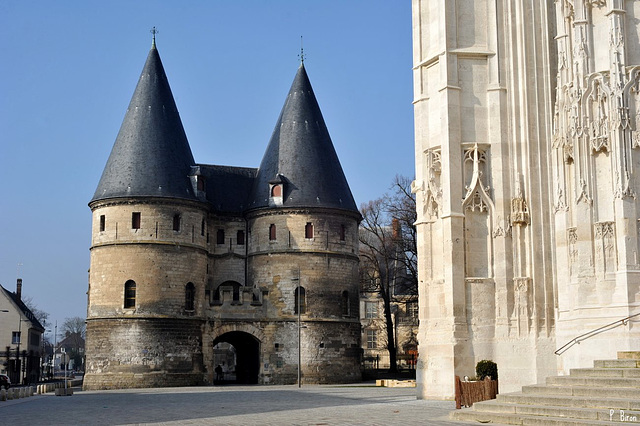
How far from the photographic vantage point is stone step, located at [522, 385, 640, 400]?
43.0ft

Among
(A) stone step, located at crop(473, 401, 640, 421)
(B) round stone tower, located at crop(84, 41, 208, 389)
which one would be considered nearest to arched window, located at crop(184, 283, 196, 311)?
(B) round stone tower, located at crop(84, 41, 208, 389)

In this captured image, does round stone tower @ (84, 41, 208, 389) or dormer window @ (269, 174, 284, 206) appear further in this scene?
dormer window @ (269, 174, 284, 206)

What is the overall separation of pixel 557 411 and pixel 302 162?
3509cm

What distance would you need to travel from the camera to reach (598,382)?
14.0m

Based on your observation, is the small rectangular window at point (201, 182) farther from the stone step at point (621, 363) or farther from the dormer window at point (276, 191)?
the stone step at point (621, 363)

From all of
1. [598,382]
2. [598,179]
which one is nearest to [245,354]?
[598,179]

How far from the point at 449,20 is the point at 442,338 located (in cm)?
846

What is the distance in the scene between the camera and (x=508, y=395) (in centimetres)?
1495

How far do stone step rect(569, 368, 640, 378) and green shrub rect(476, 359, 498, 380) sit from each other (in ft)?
14.9

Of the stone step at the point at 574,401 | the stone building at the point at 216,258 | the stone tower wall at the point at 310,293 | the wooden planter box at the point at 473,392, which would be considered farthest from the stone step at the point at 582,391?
the stone tower wall at the point at 310,293

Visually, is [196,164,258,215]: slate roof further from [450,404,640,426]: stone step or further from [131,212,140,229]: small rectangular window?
[450,404,640,426]: stone step

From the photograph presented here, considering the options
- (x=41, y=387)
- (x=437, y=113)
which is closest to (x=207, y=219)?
(x=41, y=387)

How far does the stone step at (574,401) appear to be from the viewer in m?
12.7

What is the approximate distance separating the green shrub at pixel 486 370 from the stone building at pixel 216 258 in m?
24.4
